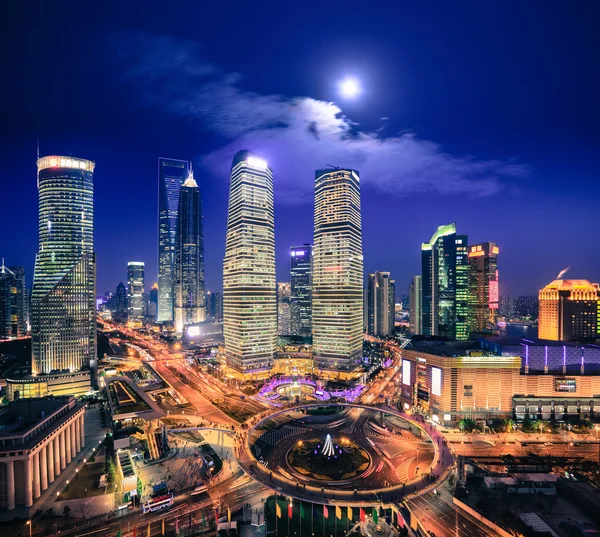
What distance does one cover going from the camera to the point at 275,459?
52.8 meters

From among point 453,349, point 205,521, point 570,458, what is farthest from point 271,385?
point 570,458

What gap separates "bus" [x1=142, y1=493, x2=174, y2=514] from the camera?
39.8 metres

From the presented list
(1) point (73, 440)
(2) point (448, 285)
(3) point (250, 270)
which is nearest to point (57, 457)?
(1) point (73, 440)

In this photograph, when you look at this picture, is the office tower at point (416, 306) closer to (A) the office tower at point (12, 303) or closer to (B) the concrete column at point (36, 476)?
(B) the concrete column at point (36, 476)

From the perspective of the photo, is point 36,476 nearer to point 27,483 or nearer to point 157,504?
point 27,483

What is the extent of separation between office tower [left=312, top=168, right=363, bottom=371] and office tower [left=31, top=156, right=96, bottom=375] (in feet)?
209

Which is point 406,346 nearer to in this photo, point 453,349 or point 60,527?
point 453,349

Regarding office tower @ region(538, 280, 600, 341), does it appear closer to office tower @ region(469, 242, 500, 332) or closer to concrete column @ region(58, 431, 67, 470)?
office tower @ region(469, 242, 500, 332)

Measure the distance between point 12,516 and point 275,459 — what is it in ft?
104

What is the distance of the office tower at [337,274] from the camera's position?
10350 centimetres

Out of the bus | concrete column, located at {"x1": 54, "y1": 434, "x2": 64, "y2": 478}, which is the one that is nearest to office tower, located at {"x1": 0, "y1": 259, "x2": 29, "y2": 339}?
concrete column, located at {"x1": 54, "y1": 434, "x2": 64, "y2": 478}

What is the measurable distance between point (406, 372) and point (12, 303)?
156773 millimetres

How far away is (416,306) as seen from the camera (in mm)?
183000

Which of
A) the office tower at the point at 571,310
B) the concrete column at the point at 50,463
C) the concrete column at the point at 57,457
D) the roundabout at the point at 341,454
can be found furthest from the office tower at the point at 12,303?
the office tower at the point at 571,310
